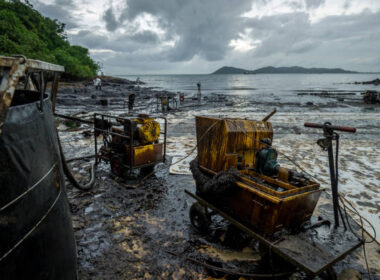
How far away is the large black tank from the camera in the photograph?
194 cm

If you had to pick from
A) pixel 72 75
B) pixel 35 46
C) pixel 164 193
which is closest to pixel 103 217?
pixel 164 193

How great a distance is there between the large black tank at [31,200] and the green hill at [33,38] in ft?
86.8

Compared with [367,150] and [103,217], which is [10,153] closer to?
[103,217]

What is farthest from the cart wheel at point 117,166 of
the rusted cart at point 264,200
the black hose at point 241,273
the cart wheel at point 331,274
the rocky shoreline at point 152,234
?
the cart wheel at point 331,274

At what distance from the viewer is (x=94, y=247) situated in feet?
15.0

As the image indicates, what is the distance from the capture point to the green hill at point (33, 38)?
26.5 metres

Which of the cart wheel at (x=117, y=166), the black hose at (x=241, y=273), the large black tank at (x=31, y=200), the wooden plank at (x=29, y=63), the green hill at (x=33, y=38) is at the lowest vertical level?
the black hose at (x=241, y=273)

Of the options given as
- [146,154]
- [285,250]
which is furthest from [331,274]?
[146,154]

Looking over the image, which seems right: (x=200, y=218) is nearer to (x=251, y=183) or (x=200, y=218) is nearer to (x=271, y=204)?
(x=251, y=183)

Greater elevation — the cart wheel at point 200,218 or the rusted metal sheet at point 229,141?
the rusted metal sheet at point 229,141

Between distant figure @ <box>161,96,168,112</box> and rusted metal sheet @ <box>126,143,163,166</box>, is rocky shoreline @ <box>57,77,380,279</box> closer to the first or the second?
rusted metal sheet @ <box>126,143,163,166</box>

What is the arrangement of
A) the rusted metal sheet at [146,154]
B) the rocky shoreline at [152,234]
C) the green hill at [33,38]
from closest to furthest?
the rocky shoreline at [152,234] < the rusted metal sheet at [146,154] < the green hill at [33,38]

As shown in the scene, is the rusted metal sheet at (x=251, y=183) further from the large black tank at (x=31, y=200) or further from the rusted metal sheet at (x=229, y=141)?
the large black tank at (x=31, y=200)

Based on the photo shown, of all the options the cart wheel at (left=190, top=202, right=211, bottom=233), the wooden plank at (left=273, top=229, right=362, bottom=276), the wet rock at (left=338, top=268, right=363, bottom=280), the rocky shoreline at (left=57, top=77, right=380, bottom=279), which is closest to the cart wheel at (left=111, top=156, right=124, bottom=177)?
the rocky shoreline at (left=57, top=77, right=380, bottom=279)
